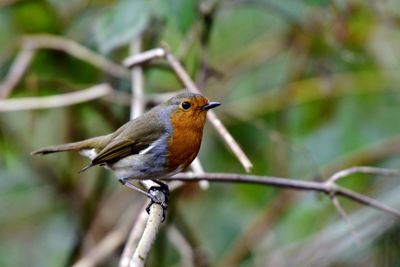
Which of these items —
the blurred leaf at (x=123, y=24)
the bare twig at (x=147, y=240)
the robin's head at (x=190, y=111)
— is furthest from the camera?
the blurred leaf at (x=123, y=24)

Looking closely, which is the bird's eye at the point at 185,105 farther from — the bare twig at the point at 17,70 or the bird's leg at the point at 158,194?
the bare twig at the point at 17,70

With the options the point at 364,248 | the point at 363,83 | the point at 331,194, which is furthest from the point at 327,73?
the point at 331,194

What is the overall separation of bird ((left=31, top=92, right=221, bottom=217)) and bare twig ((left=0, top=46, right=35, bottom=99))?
64cm

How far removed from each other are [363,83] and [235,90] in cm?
95

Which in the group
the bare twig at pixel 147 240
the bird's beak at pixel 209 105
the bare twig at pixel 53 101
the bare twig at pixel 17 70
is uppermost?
the bare twig at pixel 17 70

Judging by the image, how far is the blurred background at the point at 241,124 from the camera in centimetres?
488

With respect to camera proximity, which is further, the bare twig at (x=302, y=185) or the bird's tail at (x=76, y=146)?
the bird's tail at (x=76, y=146)

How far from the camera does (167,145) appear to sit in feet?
12.3

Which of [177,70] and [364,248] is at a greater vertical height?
[177,70]

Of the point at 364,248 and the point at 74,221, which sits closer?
the point at 364,248

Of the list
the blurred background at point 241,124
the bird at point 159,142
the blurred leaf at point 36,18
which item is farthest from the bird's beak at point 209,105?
the blurred leaf at point 36,18

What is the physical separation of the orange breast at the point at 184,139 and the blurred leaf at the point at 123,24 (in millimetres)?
511

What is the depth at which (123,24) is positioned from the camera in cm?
407

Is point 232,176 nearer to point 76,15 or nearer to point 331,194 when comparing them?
point 331,194
